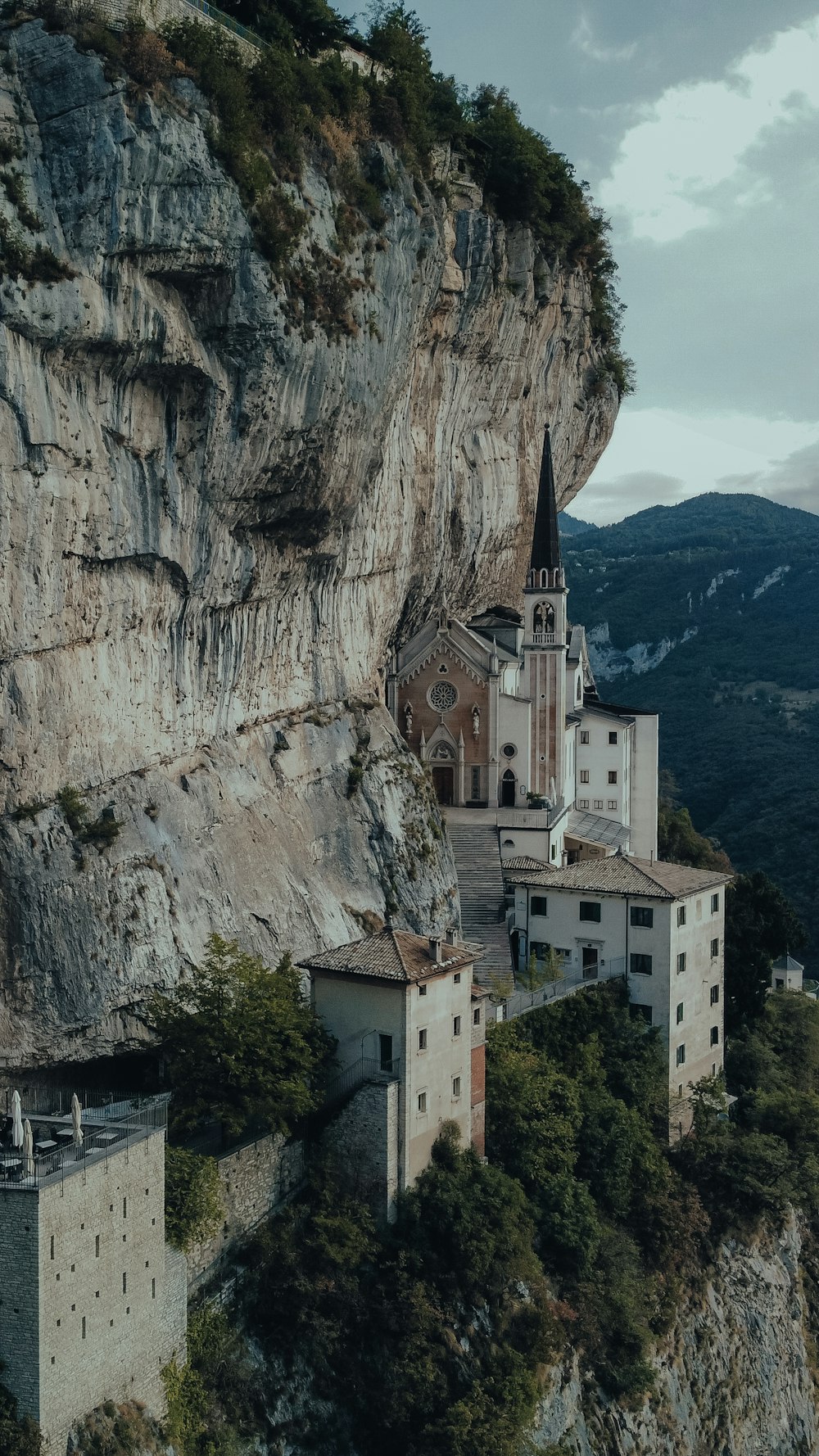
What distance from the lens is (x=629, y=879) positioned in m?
42.8

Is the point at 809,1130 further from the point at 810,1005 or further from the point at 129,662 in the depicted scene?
the point at 129,662

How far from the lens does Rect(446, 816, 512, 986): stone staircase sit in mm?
43656

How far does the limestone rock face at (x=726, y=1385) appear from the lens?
→ 33344 millimetres

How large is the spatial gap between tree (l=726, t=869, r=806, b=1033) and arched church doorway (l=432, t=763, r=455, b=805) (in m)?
9.60

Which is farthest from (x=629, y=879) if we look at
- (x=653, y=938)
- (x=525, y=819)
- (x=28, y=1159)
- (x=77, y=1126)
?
(x=28, y=1159)

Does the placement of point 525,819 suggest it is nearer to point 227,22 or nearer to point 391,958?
point 391,958

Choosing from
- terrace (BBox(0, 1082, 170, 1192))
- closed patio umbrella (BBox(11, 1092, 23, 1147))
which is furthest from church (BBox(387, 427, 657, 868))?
closed patio umbrella (BBox(11, 1092, 23, 1147))

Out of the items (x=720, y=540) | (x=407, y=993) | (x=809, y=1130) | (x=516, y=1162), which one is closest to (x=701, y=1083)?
(x=809, y=1130)

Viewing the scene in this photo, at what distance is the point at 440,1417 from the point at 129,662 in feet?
52.5

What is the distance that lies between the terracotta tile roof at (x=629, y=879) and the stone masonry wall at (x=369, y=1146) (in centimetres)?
1235

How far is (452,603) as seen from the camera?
54094 millimetres

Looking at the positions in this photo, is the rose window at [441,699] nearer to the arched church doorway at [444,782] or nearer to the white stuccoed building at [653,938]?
the arched church doorway at [444,782]

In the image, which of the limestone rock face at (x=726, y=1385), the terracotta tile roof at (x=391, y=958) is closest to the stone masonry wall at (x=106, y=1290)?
the terracotta tile roof at (x=391, y=958)

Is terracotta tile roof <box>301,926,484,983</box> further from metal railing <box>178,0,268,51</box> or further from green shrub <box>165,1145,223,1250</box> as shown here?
metal railing <box>178,0,268,51</box>
